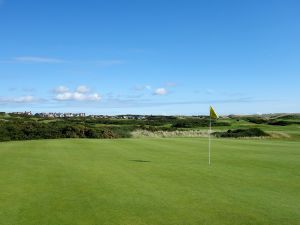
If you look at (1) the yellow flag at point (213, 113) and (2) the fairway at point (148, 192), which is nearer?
(2) the fairway at point (148, 192)

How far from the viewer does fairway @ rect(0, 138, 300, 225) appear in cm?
816

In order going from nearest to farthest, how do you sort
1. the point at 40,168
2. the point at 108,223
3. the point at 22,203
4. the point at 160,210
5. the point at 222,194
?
the point at 108,223 → the point at 160,210 → the point at 22,203 → the point at 222,194 → the point at 40,168

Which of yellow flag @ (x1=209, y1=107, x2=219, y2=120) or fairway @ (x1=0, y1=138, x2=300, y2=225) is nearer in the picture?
fairway @ (x1=0, y1=138, x2=300, y2=225)

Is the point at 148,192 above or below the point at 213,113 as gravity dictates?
below

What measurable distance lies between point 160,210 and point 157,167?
22.2 feet

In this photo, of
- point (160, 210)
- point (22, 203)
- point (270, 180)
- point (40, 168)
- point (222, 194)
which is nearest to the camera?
point (160, 210)

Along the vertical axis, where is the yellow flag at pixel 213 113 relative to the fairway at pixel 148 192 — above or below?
above

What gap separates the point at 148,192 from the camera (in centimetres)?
1055

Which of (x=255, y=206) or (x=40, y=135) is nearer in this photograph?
(x=255, y=206)

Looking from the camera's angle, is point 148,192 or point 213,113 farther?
point 213,113

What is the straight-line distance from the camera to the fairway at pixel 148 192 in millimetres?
8164

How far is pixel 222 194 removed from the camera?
1031 cm

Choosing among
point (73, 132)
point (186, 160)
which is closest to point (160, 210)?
point (186, 160)

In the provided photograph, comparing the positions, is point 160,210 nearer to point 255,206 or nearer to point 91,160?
point 255,206
